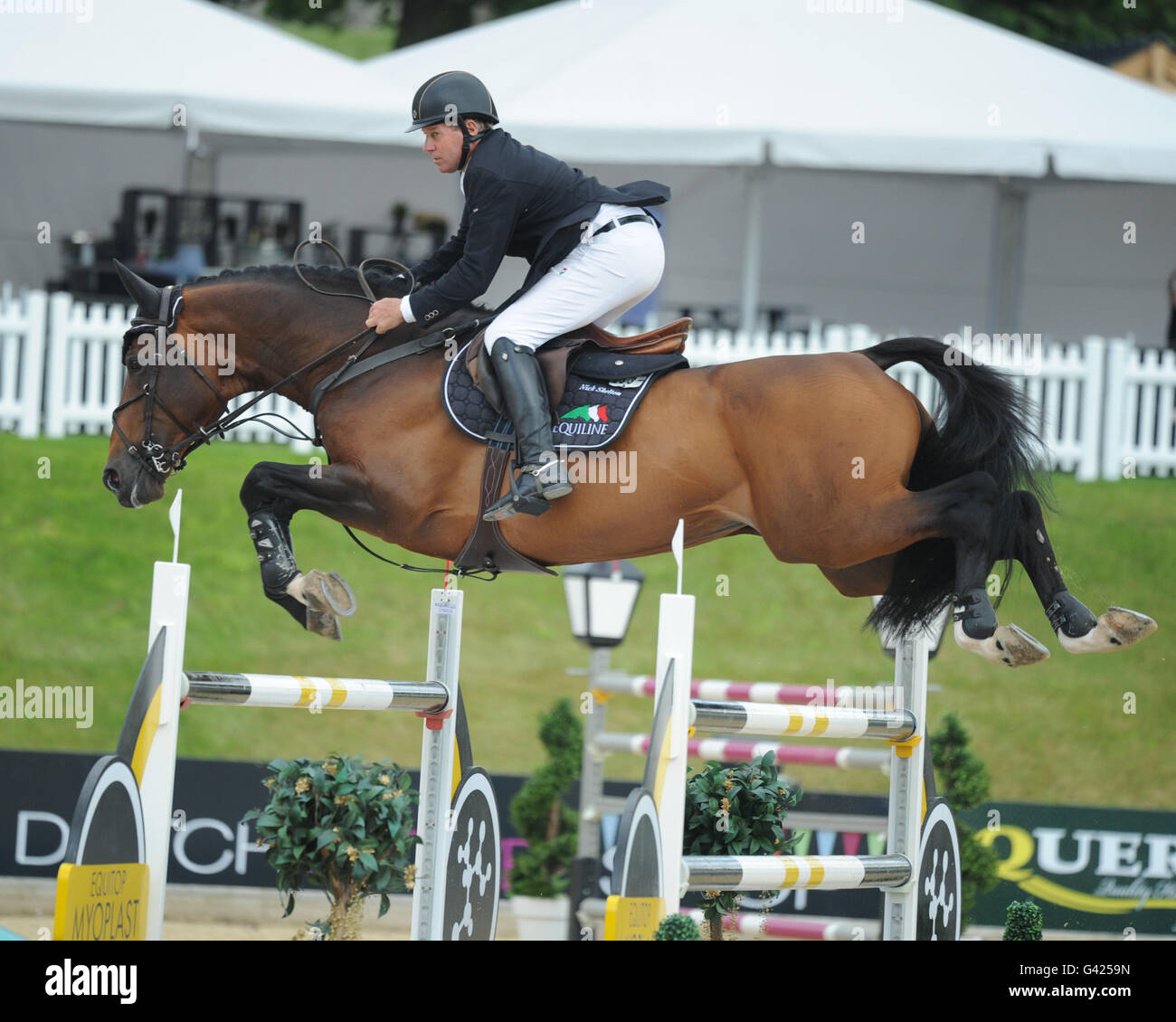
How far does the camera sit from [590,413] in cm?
438

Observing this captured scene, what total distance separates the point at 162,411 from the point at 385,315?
77 centimetres

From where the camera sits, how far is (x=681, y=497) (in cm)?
437

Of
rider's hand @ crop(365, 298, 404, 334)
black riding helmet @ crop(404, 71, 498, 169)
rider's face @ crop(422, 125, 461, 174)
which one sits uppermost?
black riding helmet @ crop(404, 71, 498, 169)

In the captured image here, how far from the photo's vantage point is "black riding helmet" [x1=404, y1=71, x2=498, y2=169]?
4316 millimetres

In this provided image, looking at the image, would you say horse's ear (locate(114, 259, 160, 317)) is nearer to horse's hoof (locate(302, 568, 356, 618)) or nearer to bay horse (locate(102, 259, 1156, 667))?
bay horse (locate(102, 259, 1156, 667))

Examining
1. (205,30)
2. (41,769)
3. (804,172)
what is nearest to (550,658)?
(41,769)

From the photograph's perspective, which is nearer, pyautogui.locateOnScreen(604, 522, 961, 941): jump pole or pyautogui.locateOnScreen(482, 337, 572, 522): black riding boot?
pyautogui.locateOnScreen(604, 522, 961, 941): jump pole

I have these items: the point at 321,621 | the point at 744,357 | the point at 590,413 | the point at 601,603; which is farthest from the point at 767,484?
the point at 744,357

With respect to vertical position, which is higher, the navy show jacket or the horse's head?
the navy show jacket

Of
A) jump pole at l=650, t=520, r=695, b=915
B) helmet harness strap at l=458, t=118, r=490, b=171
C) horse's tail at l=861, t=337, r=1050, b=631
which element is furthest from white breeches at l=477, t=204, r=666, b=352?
jump pole at l=650, t=520, r=695, b=915

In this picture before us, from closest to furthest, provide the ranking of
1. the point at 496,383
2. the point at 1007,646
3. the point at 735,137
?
the point at 1007,646 → the point at 496,383 → the point at 735,137

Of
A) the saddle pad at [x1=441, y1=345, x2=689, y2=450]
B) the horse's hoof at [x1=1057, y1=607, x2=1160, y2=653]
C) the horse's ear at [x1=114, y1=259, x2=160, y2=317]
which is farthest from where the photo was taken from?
the horse's ear at [x1=114, y1=259, x2=160, y2=317]

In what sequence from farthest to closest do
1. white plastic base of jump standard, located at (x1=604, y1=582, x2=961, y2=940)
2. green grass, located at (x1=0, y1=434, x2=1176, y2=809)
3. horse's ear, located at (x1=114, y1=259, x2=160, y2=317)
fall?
green grass, located at (x1=0, y1=434, x2=1176, y2=809) → horse's ear, located at (x1=114, y1=259, x2=160, y2=317) → white plastic base of jump standard, located at (x1=604, y1=582, x2=961, y2=940)

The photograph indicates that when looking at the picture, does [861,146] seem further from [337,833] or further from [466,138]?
[337,833]
